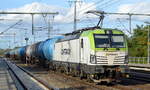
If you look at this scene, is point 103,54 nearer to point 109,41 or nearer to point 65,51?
point 109,41

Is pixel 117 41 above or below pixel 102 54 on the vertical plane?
above

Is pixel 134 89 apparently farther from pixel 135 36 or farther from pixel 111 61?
pixel 135 36

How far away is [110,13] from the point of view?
41.3 m

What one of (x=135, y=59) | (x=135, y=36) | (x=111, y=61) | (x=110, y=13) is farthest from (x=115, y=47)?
(x=135, y=36)

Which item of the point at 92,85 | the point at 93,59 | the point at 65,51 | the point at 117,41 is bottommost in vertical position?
the point at 92,85

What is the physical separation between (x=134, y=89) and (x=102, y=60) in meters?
2.70

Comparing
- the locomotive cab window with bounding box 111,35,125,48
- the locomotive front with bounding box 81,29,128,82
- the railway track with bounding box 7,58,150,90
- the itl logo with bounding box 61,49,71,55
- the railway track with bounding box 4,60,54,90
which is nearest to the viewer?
the railway track with bounding box 7,58,150,90

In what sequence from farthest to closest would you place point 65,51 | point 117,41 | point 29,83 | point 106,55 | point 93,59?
point 65,51
point 29,83
point 117,41
point 93,59
point 106,55

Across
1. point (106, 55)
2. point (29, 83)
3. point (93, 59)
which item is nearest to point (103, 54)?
point (106, 55)

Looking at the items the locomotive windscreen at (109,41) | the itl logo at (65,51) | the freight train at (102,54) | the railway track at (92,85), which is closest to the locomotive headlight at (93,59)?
the freight train at (102,54)

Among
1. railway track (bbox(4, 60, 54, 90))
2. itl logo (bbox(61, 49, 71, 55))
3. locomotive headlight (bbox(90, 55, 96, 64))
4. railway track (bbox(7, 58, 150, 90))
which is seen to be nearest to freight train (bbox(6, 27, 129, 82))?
locomotive headlight (bbox(90, 55, 96, 64))

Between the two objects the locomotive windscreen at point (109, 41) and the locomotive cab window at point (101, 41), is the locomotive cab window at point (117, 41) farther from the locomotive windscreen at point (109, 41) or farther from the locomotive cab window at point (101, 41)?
the locomotive cab window at point (101, 41)

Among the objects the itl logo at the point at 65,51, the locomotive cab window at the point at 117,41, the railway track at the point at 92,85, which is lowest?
the railway track at the point at 92,85

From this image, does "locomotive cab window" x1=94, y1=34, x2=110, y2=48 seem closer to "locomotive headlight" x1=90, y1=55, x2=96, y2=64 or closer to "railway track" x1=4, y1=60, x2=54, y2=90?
"locomotive headlight" x1=90, y1=55, x2=96, y2=64
